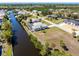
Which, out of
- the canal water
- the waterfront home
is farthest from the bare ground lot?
the canal water

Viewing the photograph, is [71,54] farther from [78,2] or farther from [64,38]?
[78,2]

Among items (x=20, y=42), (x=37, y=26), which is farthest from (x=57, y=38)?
(x=20, y=42)

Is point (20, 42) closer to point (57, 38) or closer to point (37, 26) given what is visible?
point (37, 26)

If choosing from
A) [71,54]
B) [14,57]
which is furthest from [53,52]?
[14,57]

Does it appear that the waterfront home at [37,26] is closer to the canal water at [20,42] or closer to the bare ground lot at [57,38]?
the bare ground lot at [57,38]

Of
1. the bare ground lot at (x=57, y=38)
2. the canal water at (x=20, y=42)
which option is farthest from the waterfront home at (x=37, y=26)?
the canal water at (x=20, y=42)

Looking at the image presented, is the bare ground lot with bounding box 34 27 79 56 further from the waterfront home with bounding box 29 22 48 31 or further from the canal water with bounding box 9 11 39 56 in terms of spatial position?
the canal water with bounding box 9 11 39 56
